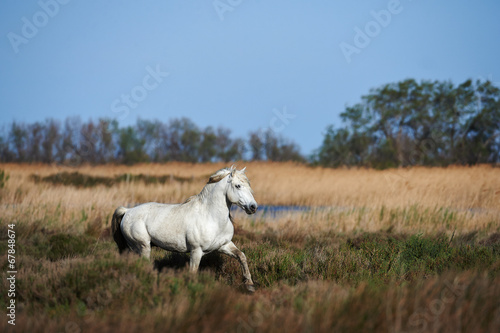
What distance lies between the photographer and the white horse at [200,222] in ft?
18.3

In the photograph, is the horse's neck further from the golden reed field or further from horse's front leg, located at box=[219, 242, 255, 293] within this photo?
the golden reed field

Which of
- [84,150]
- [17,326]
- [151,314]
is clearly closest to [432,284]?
[151,314]

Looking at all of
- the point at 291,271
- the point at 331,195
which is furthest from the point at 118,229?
the point at 331,195

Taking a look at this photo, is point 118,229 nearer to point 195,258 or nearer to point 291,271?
point 195,258

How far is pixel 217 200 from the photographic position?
18.7ft

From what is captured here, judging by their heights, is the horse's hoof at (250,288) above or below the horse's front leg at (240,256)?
below

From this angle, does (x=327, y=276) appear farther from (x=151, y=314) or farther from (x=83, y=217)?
(x=83, y=217)

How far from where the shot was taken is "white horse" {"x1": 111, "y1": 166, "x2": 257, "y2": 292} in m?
5.58

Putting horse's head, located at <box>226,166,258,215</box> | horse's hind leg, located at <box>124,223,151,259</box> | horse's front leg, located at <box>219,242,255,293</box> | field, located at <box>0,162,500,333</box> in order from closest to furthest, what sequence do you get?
field, located at <box>0,162,500,333</box>, horse's head, located at <box>226,166,258,215</box>, horse's front leg, located at <box>219,242,255,293</box>, horse's hind leg, located at <box>124,223,151,259</box>

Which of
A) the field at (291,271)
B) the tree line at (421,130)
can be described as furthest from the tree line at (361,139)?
the field at (291,271)

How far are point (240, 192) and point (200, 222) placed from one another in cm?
58

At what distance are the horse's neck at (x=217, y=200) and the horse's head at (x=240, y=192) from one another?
8 cm

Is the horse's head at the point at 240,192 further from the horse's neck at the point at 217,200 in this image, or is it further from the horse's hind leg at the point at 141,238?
the horse's hind leg at the point at 141,238

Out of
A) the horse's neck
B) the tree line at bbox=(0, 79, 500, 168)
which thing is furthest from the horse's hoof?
the tree line at bbox=(0, 79, 500, 168)
